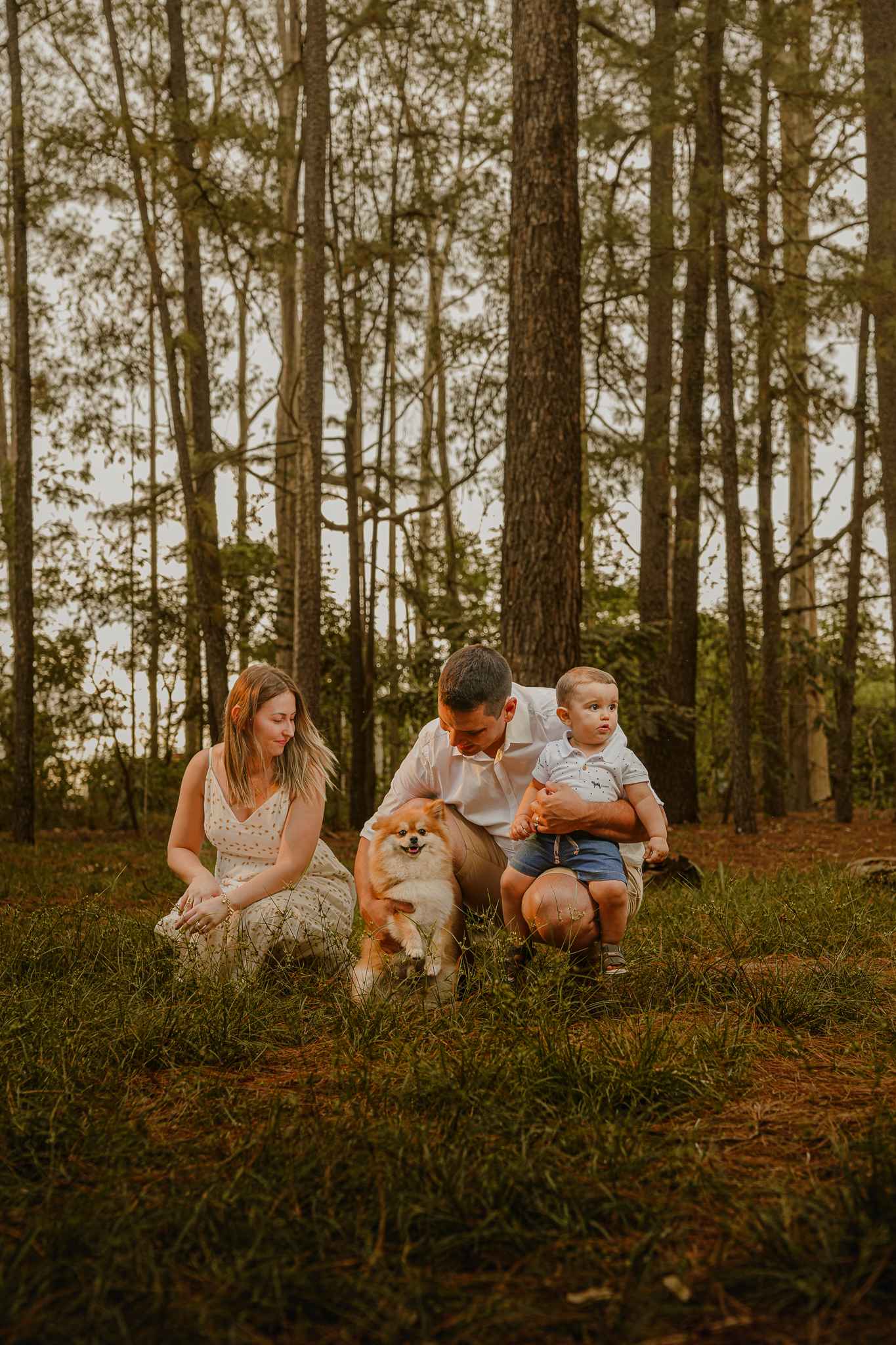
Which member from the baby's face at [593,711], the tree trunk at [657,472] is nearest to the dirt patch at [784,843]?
the tree trunk at [657,472]

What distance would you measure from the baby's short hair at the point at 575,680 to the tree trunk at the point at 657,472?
7.45 metres

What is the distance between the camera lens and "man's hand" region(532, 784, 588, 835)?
12.5ft

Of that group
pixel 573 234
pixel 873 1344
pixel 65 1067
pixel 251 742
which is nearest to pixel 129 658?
pixel 573 234

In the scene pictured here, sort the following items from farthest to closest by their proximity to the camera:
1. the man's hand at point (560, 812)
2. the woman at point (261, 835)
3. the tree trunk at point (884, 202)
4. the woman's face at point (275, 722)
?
the tree trunk at point (884, 202) → the woman's face at point (275, 722) → the woman at point (261, 835) → the man's hand at point (560, 812)

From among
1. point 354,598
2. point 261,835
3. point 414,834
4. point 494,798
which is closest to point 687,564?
point 354,598

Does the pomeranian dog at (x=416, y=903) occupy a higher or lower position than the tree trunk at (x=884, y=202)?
lower

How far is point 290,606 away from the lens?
12.8 metres

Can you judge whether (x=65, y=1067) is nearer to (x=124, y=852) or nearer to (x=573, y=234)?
(x=573, y=234)

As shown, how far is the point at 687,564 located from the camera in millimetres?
12547

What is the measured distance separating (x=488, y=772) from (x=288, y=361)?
41.4 feet

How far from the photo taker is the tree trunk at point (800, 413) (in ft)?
36.2

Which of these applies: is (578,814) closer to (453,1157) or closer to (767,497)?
(453,1157)

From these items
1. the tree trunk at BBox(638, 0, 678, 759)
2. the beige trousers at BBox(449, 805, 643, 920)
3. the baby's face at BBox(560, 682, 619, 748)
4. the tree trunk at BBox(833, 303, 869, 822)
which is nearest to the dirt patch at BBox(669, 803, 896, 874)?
the tree trunk at BBox(833, 303, 869, 822)

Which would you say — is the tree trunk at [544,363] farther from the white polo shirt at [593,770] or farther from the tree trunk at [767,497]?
the tree trunk at [767,497]
